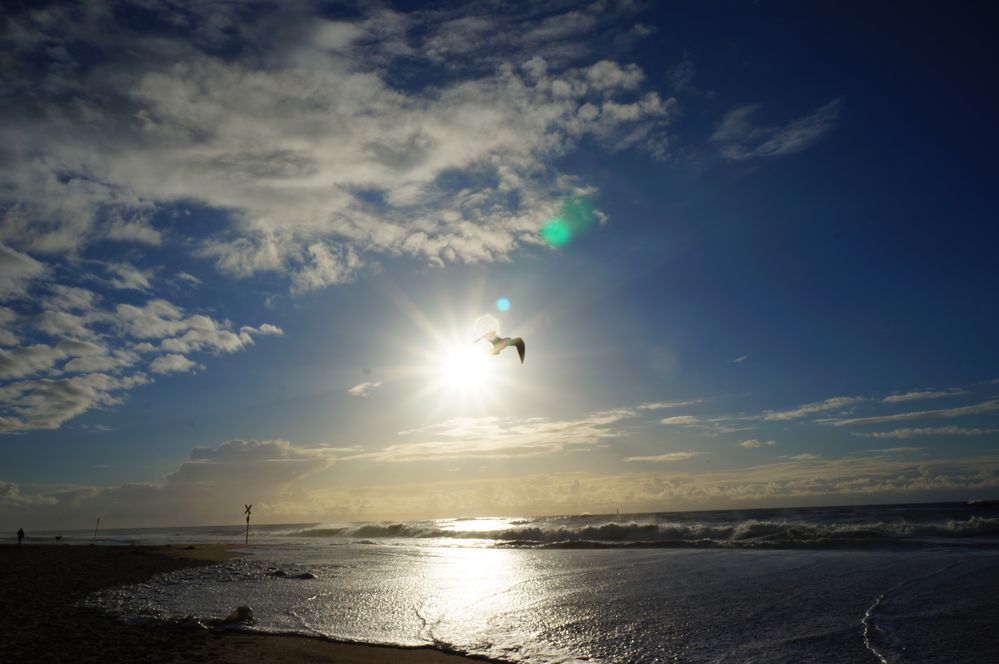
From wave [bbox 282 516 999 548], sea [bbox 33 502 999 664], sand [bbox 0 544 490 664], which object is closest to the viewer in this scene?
sand [bbox 0 544 490 664]

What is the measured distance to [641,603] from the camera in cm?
1547

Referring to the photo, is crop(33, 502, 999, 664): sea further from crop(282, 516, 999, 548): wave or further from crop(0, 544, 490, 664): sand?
crop(282, 516, 999, 548): wave

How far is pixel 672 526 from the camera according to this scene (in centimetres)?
4984

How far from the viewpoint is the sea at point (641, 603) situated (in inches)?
426

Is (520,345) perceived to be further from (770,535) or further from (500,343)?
(770,535)

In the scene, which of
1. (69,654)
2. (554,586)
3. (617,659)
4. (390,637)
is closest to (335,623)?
(390,637)

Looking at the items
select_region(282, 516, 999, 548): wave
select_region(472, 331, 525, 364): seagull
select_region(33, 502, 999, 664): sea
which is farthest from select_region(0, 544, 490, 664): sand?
select_region(282, 516, 999, 548): wave

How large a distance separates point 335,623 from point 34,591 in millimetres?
11179

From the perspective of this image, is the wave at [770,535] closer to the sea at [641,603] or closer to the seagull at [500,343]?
the sea at [641,603]

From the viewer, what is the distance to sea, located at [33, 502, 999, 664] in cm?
1082

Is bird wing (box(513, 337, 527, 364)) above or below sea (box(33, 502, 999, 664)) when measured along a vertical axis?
above

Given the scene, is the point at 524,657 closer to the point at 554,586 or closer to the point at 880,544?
the point at 554,586

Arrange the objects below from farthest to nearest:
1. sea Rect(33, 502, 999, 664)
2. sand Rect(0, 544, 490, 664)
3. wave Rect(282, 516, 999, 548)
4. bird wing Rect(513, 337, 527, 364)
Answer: wave Rect(282, 516, 999, 548), bird wing Rect(513, 337, 527, 364), sea Rect(33, 502, 999, 664), sand Rect(0, 544, 490, 664)

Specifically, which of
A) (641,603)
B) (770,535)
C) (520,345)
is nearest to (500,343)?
(520,345)
